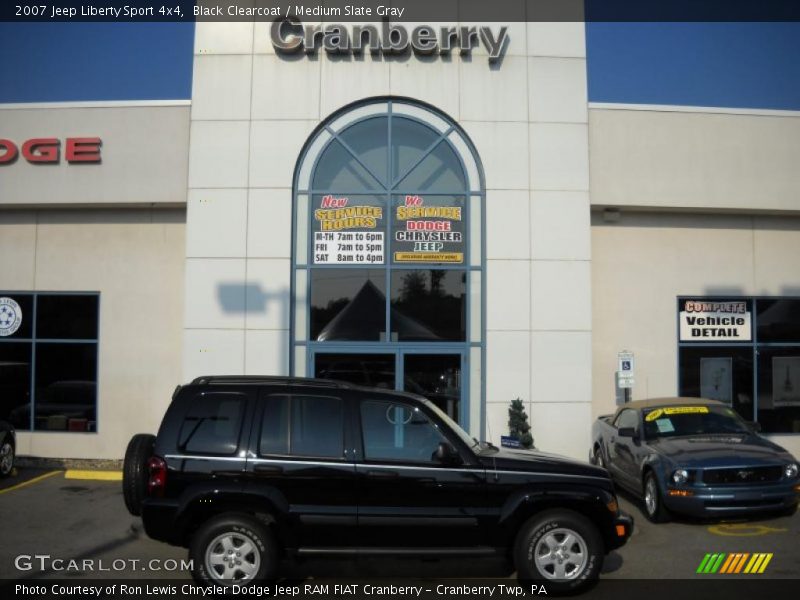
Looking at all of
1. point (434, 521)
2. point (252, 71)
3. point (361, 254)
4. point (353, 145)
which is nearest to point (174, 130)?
point (252, 71)

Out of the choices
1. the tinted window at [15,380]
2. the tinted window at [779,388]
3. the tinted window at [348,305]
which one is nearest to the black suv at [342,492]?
the tinted window at [348,305]

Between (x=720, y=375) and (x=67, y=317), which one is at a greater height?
(x=67, y=317)

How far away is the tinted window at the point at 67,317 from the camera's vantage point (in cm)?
1433

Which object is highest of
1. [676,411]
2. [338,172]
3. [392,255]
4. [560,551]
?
[338,172]

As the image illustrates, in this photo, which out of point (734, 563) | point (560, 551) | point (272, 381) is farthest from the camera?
point (734, 563)

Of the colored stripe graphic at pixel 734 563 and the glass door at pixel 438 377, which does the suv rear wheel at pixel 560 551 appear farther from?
the glass door at pixel 438 377

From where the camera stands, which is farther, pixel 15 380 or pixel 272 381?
pixel 15 380

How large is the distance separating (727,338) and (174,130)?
1111 cm

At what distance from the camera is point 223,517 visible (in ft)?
21.8

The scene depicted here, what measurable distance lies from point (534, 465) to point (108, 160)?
405 inches

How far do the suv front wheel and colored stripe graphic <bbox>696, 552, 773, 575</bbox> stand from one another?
173 inches

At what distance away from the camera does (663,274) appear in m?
14.6

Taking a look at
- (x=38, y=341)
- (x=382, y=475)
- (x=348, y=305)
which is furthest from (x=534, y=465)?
(x=38, y=341)

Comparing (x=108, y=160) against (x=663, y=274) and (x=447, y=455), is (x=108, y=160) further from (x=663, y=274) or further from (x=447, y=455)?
(x=663, y=274)
